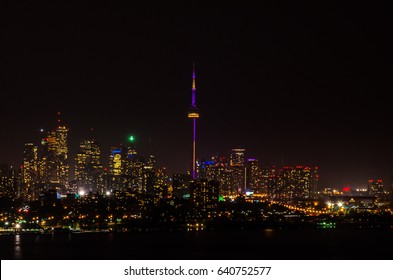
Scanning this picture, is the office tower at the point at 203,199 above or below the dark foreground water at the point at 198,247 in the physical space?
above

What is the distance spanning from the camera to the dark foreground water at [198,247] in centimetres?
4491

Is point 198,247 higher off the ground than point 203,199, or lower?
lower

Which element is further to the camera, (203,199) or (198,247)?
(203,199)

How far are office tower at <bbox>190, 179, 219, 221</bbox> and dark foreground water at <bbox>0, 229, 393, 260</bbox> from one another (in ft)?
59.1

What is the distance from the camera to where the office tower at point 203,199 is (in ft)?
276

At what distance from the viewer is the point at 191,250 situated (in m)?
49.3

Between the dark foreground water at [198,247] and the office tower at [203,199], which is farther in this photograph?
the office tower at [203,199]

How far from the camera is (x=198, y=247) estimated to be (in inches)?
2039

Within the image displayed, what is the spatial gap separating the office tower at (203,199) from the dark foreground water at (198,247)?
18.0 m

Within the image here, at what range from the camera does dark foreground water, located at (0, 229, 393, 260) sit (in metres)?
44.9

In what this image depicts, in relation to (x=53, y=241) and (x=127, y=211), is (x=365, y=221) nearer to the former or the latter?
(x=127, y=211)

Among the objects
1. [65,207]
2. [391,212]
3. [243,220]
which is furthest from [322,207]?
[65,207]

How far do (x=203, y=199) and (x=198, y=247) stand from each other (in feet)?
117
